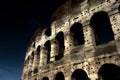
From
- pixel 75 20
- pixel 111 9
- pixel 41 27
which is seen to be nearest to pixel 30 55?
pixel 41 27

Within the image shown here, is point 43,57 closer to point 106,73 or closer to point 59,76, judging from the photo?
point 59,76

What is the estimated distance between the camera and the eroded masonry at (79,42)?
28.0 feet

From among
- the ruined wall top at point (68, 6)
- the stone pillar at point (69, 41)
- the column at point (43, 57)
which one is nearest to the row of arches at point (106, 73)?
the stone pillar at point (69, 41)

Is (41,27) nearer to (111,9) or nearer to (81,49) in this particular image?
(81,49)

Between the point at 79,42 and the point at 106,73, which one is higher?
the point at 79,42

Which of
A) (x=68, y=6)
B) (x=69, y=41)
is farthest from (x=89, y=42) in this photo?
(x=68, y=6)

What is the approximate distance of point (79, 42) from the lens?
12.0 m

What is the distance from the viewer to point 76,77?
991 centimetres

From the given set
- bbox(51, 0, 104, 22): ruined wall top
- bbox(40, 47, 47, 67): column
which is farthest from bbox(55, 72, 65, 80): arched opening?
bbox(51, 0, 104, 22): ruined wall top

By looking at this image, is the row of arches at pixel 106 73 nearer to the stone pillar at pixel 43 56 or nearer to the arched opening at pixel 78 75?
the arched opening at pixel 78 75

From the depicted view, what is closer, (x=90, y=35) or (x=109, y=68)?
(x=109, y=68)

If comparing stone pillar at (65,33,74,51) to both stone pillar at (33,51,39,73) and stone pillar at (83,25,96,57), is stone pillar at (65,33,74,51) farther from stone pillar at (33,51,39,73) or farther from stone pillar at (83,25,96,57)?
stone pillar at (33,51,39,73)

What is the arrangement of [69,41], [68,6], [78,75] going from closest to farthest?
1. [78,75]
2. [69,41]
3. [68,6]

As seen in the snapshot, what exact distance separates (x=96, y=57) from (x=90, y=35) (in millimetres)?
1550
